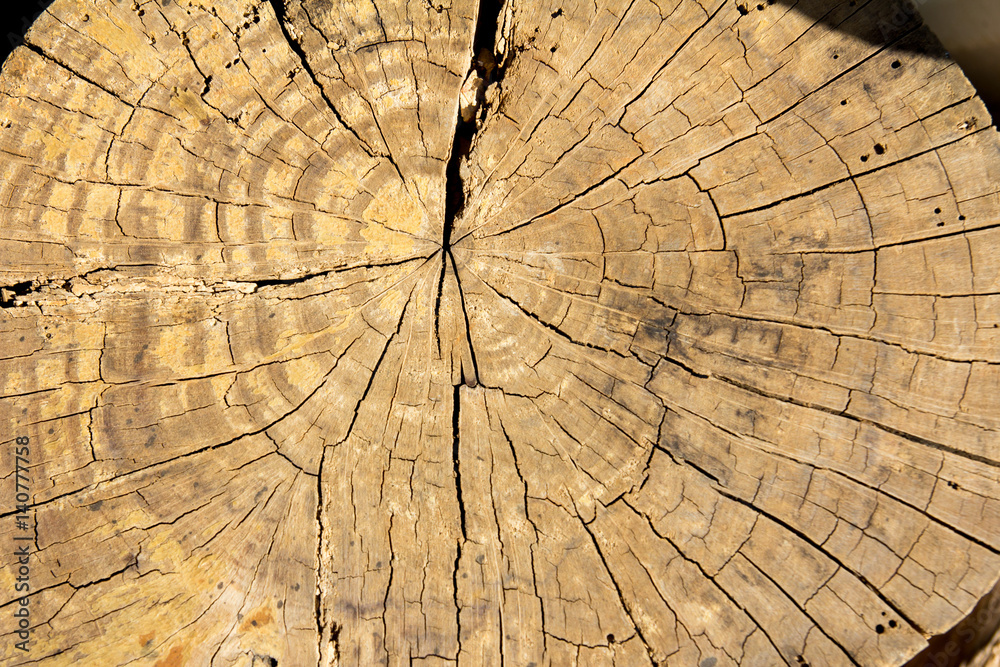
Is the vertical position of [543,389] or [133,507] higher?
[543,389]

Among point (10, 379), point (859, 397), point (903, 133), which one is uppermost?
point (903, 133)

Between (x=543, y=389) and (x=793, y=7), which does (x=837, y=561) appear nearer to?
(x=543, y=389)

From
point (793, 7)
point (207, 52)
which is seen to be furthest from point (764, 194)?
point (207, 52)

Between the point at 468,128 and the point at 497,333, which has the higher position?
the point at 468,128

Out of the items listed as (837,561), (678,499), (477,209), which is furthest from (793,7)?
(837,561)

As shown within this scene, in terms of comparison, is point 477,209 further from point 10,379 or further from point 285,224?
point 10,379

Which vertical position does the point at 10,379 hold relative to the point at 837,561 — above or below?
above
